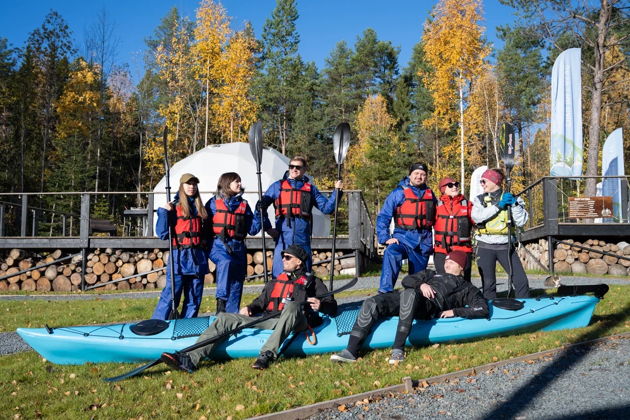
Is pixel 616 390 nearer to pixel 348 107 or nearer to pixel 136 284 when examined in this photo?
pixel 136 284

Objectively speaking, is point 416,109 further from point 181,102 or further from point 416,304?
point 416,304

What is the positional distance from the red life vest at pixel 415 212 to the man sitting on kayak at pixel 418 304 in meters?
0.72

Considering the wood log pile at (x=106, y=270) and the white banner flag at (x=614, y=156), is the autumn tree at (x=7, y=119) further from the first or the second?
the white banner flag at (x=614, y=156)

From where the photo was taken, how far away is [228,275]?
6.25 metres

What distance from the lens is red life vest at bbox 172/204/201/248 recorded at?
20.3ft

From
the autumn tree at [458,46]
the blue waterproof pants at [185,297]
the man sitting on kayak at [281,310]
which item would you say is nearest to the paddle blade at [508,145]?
the man sitting on kayak at [281,310]

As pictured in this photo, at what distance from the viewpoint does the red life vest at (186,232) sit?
6180 millimetres

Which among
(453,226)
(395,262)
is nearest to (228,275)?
(395,262)

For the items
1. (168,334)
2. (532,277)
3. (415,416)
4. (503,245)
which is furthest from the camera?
(532,277)

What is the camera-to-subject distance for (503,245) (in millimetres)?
6148

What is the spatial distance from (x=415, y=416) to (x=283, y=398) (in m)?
0.93

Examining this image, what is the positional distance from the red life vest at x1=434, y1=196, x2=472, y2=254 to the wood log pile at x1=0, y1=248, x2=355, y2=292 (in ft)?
20.3

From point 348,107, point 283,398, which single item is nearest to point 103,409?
point 283,398

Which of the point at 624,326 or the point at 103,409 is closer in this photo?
the point at 103,409
